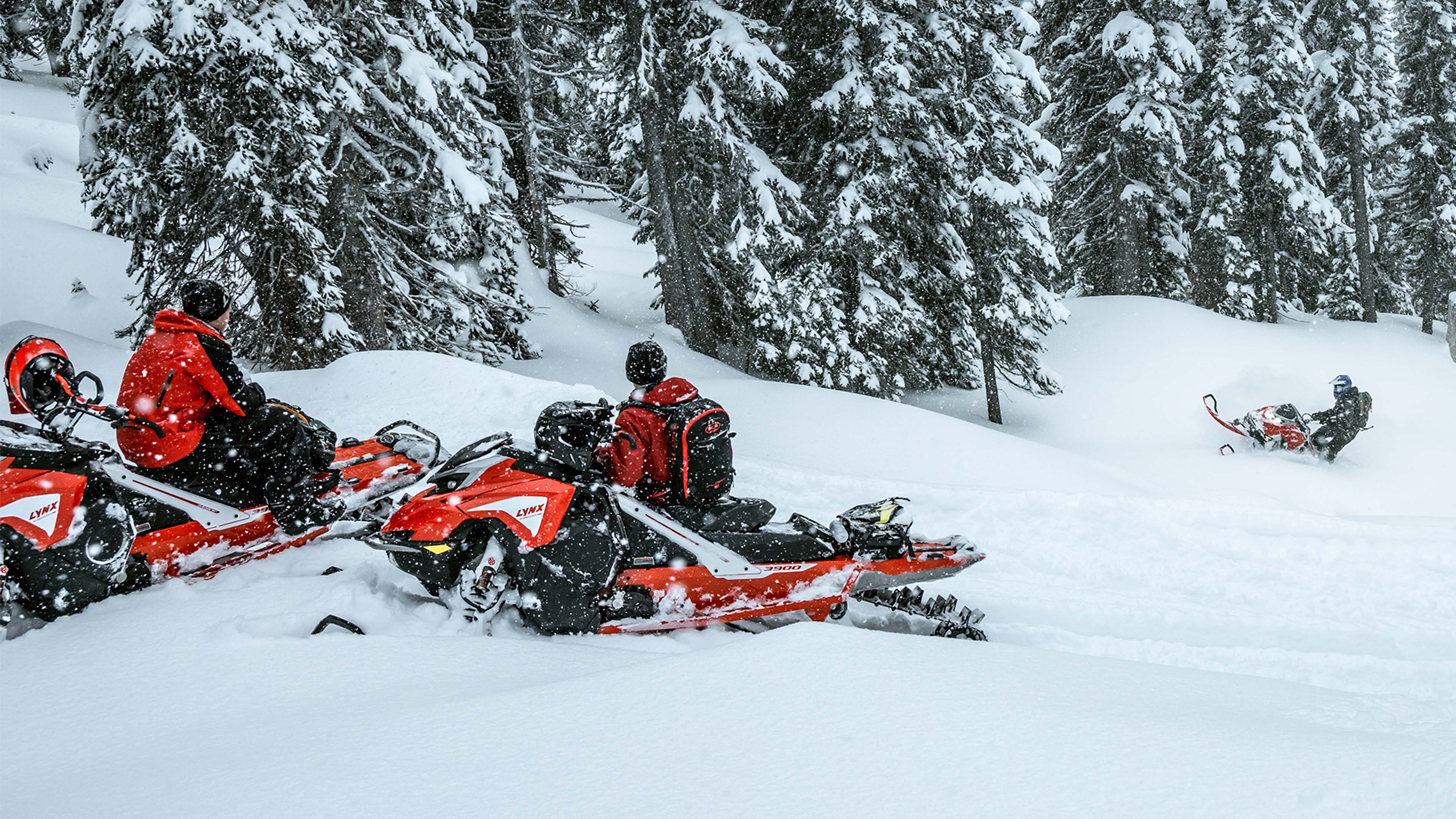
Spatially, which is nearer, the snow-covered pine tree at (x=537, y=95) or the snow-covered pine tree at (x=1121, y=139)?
the snow-covered pine tree at (x=537, y=95)

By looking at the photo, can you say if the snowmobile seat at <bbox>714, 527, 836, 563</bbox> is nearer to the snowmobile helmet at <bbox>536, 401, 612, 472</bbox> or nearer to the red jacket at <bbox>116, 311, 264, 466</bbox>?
the snowmobile helmet at <bbox>536, 401, 612, 472</bbox>

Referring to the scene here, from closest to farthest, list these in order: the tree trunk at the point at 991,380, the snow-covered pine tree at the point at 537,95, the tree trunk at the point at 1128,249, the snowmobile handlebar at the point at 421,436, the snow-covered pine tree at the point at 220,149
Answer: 1. the snowmobile handlebar at the point at 421,436
2. the snow-covered pine tree at the point at 220,149
3. the tree trunk at the point at 991,380
4. the snow-covered pine tree at the point at 537,95
5. the tree trunk at the point at 1128,249

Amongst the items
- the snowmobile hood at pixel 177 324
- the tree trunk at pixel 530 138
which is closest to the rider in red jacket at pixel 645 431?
the snowmobile hood at pixel 177 324

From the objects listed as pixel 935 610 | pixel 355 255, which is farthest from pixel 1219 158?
pixel 935 610

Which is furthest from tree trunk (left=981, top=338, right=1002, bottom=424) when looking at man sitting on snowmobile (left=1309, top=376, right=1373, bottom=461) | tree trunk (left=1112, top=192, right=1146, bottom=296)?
tree trunk (left=1112, top=192, right=1146, bottom=296)

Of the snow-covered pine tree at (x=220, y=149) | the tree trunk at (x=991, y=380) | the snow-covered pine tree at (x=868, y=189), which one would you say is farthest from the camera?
the tree trunk at (x=991, y=380)

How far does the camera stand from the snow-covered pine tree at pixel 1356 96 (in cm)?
2262

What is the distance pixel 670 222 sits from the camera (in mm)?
14875

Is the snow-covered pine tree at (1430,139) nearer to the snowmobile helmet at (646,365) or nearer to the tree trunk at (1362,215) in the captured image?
the tree trunk at (1362,215)

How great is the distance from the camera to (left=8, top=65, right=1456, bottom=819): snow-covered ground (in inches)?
87.7

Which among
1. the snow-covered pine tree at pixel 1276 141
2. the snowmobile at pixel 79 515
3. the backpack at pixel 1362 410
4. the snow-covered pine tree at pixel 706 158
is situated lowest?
the snowmobile at pixel 79 515

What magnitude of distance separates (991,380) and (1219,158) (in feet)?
34.4

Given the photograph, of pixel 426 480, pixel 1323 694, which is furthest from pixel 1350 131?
pixel 426 480

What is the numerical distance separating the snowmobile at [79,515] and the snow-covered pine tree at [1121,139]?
54.2 ft
